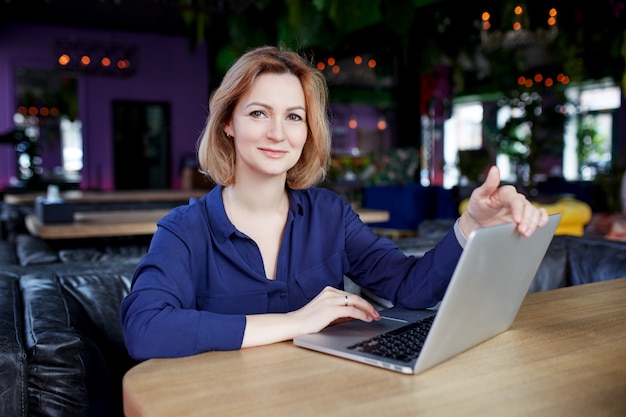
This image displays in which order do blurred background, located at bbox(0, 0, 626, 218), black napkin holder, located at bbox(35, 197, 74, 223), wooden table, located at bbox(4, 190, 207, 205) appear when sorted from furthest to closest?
blurred background, located at bbox(0, 0, 626, 218)
wooden table, located at bbox(4, 190, 207, 205)
black napkin holder, located at bbox(35, 197, 74, 223)

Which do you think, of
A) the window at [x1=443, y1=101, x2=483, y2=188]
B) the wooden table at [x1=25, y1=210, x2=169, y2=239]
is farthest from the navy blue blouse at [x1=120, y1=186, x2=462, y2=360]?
the window at [x1=443, y1=101, x2=483, y2=188]

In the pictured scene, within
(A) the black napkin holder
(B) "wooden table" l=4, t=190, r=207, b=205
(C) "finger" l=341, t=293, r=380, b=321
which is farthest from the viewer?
(B) "wooden table" l=4, t=190, r=207, b=205

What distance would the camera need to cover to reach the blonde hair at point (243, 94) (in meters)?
1.50

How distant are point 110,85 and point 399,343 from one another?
36.4 ft

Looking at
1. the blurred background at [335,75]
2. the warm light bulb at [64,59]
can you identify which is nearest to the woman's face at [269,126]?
the blurred background at [335,75]

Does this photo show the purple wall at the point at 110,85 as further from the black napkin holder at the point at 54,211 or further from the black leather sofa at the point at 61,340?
the black leather sofa at the point at 61,340

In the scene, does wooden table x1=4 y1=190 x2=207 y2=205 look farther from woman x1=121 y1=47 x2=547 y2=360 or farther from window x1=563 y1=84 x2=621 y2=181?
window x1=563 y1=84 x2=621 y2=181

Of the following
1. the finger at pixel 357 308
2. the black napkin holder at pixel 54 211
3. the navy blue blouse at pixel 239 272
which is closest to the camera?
the navy blue blouse at pixel 239 272

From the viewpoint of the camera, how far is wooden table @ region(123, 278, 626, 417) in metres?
0.82

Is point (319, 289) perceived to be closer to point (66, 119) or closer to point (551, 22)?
point (551, 22)

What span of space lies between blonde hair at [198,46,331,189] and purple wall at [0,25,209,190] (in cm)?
927

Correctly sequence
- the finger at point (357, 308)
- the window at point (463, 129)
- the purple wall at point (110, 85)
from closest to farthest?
the finger at point (357, 308) → the purple wall at point (110, 85) → the window at point (463, 129)

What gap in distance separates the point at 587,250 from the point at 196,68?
10273 millimetres

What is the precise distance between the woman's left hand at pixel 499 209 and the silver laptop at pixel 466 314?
0.09 ft
